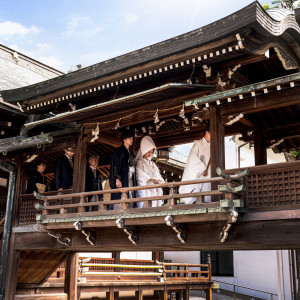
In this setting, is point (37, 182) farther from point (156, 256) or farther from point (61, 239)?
point (156, 256)

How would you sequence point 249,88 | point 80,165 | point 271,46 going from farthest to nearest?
point 80,165
point 271,46
point 249,88

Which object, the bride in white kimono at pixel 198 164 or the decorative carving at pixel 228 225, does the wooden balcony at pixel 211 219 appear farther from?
the bride in white kimono at pixel 198 164

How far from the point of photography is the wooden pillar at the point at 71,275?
12023mm

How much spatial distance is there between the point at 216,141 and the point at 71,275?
21.0 feet

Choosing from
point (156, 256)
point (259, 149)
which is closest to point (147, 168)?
point (259, 149)

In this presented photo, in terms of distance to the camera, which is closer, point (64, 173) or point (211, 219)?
point (211, 219)

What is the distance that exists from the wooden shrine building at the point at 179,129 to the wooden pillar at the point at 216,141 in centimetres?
2

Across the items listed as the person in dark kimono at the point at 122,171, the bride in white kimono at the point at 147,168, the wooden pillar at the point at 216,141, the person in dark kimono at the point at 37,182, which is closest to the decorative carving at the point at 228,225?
the wooden pillar at the point at 216,141

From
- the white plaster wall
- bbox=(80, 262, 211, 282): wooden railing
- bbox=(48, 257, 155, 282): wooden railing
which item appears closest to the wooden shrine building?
bbox=(80, 262, 211, 282): wooden railing

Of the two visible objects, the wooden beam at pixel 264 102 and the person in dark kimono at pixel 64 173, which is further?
the person in dark kimono at pixel 64 173

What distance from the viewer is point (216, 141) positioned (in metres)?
7.96

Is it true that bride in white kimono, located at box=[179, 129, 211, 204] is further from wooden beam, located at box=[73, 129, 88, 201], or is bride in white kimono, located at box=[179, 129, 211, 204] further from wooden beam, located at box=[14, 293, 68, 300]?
wooden beam, located at box=[14, 293, 68, 300]

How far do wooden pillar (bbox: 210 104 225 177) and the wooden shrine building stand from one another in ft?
0.06

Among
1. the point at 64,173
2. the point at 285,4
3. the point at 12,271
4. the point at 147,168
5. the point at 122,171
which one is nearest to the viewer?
the point at 285,4
